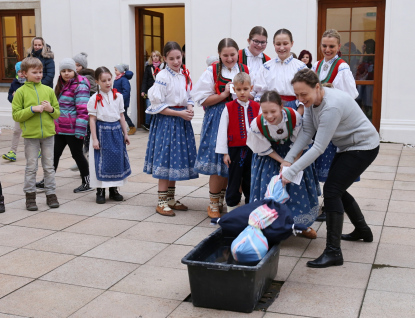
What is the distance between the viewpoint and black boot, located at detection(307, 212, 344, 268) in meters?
4.16

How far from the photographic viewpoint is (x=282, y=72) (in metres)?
5.06

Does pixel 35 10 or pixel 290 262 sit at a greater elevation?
pixel 35 10

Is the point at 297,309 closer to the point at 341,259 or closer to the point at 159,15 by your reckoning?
the point at 341,259

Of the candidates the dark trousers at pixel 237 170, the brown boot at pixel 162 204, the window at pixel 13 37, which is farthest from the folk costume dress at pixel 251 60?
the window at pixel 13 37

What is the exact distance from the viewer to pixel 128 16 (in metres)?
11.5

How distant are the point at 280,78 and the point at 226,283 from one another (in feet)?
7.27

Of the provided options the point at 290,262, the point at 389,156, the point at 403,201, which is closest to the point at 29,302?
the point at 290,262

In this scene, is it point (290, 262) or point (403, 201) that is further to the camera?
point (403, 201)

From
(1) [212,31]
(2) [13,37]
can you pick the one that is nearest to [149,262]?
(1) [212,31]

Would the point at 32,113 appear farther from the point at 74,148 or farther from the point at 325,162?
the point at 325,162

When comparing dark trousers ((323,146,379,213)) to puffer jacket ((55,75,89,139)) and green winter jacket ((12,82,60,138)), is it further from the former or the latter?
puffer jacket ((55,75,89,139))

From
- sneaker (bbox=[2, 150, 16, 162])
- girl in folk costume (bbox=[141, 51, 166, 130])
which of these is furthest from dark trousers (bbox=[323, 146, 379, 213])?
girl in folk costume (bbox=[141, 51, 166, 130])

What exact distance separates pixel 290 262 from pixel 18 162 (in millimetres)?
5668

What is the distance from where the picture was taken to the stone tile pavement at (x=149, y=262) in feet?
11.7
